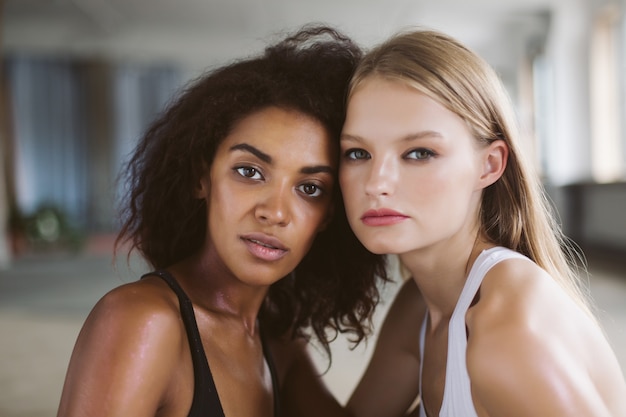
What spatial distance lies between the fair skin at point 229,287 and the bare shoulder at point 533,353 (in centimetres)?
47

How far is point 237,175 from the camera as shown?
1370mm

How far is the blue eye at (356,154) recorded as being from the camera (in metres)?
1.33

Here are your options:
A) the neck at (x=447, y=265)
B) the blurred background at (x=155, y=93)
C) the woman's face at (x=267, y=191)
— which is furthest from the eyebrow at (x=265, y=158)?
the blurred background at (x=155, y=93)

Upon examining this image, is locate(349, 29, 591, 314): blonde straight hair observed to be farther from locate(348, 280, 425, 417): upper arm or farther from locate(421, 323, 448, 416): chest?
locate(348, 280, 425, 417): upper arm

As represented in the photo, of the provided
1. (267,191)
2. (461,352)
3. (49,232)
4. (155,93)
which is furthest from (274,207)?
(155,93)

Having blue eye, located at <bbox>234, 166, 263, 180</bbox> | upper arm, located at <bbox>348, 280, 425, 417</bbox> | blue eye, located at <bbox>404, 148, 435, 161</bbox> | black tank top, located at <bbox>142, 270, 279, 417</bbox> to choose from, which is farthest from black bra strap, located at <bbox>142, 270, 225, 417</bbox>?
upper arm, located at <bbox>348, 280, 425, 417</bbox>

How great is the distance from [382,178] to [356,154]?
0.14m

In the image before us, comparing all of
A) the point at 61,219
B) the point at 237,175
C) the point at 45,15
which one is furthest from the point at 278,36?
the point at 45,15

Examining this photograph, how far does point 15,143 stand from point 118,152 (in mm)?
1775

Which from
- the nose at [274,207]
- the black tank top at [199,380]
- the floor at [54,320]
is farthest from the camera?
the floor at [54,320]

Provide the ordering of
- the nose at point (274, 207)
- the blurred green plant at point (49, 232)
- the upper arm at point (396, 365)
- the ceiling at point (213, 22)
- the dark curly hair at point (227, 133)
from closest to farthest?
1. the nose at point (274, 207)
2. the dark curly hair at point (227, 133)
3. the upper arm at point (396, 365)
4. the blurred green plant at point (49, 232)
5. the ceiling at point (213, 22)

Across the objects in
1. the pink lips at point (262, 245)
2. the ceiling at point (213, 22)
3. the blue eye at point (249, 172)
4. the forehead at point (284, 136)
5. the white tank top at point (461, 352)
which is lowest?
the white tank top at point (461, 352)

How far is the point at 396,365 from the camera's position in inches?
68.8

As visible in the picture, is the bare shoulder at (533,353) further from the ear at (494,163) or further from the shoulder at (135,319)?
the shoulder at (135,319)
